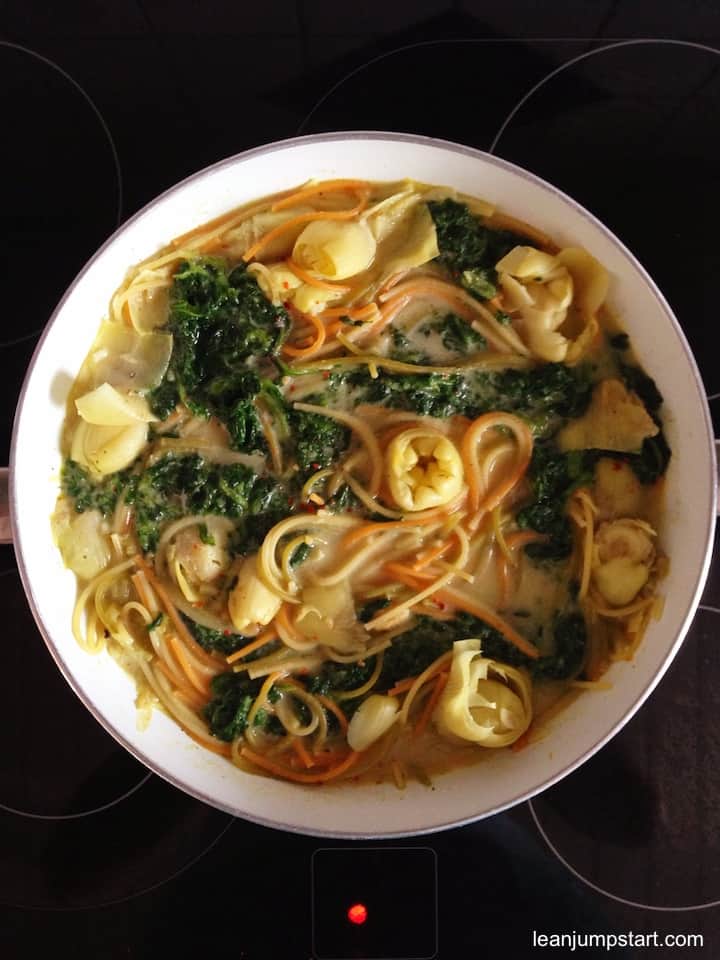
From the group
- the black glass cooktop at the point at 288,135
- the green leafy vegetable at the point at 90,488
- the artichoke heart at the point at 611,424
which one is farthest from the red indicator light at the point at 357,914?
the artichoke heart at the point at 611,424

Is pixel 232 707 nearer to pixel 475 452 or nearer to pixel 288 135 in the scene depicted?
pixel 475 452

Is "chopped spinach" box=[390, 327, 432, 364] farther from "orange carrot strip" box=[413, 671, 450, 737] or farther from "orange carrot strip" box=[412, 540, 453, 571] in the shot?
"orange carrot strip" box=[413, 671, 450, 737]

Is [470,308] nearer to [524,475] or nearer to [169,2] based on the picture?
[524,475]

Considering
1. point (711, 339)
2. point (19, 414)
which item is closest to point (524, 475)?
point (711, 339)

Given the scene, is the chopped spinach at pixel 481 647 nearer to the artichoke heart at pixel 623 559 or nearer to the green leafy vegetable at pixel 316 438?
the artichoke heart at pixel 623 559

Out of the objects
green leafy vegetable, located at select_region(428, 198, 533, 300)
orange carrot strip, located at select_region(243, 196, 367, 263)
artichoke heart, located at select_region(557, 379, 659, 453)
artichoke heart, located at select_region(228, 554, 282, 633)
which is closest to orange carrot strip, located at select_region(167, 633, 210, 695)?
artichoke heart, located at select_region(228, 554, 282, 633)

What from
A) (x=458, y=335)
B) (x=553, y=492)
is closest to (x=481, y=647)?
(x=553, y=492)
